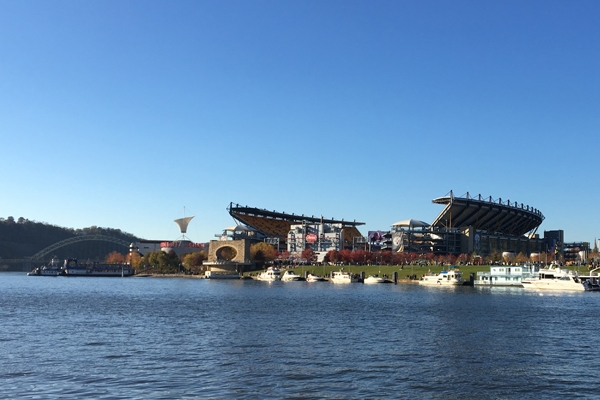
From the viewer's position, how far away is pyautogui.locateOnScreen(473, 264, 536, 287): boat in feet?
374

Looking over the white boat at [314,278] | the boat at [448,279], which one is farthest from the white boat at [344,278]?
the boat at [448,279]

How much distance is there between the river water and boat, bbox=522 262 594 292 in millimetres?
43573

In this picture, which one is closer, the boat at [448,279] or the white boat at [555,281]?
the white boat at [555,281]

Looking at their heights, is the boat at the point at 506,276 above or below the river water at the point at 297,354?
above

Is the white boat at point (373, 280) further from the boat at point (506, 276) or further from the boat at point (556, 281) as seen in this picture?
the boat at point (556, 281)

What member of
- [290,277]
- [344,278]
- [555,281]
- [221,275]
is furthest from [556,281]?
[221,275]

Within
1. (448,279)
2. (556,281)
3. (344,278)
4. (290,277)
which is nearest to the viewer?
(556,281)

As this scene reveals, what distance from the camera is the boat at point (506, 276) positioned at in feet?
374

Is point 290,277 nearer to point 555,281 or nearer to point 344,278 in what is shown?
point 344,278

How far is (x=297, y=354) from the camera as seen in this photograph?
116 feet

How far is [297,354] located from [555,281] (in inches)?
3163

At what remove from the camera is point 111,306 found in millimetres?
70312

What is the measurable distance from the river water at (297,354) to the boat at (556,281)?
43573 mm

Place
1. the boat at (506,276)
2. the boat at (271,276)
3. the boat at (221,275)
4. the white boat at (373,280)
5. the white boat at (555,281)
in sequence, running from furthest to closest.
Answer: the boat at (221,275), the boat at (271,276), the white boat at (373,280), the boat at (506,276), the white boat at (555,281)
